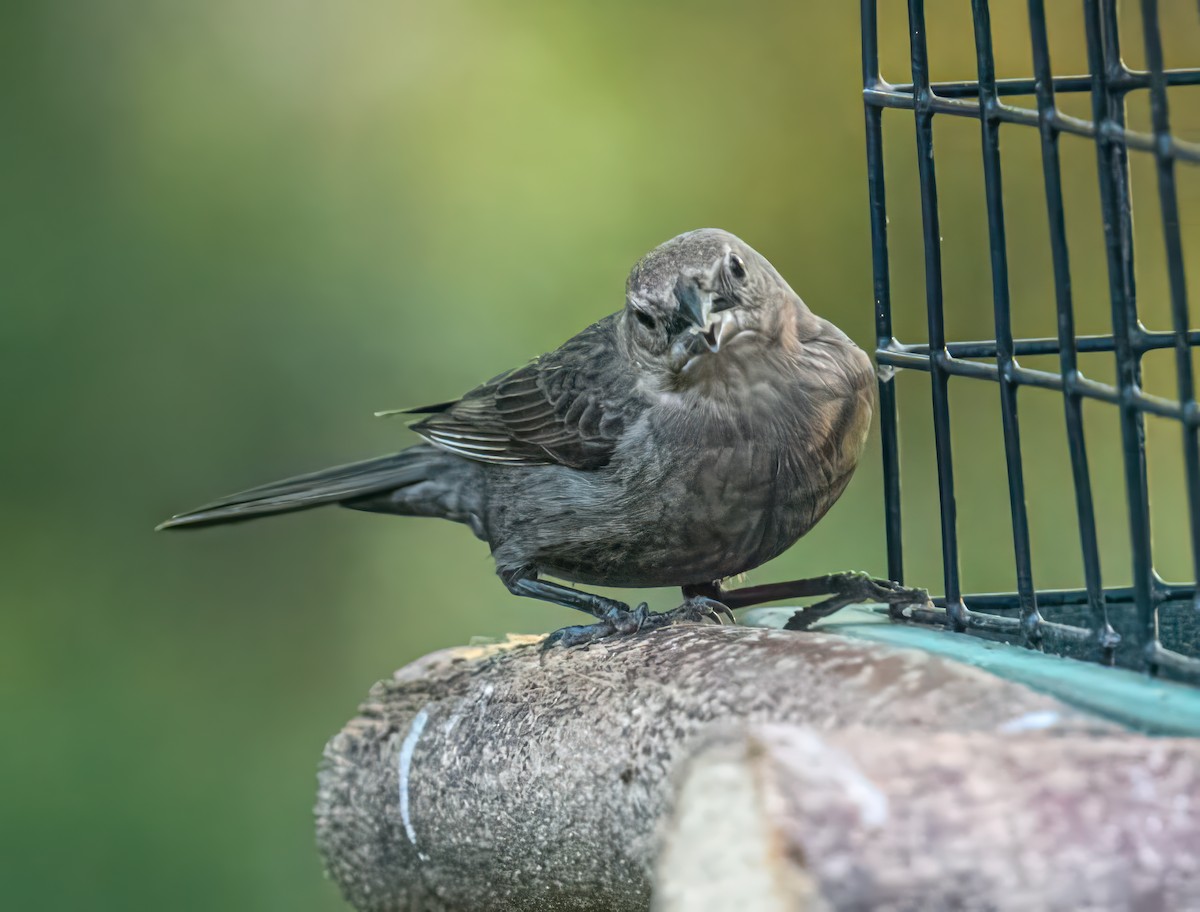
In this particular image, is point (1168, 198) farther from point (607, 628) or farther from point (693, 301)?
point (607, 628)

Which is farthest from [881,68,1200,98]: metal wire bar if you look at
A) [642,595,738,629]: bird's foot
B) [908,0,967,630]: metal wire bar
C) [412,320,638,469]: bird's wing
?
[642,595,738,629]: bird's foot

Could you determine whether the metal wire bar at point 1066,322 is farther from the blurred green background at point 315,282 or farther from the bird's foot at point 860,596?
the blurred green background at point 315,282

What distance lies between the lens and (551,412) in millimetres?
4051

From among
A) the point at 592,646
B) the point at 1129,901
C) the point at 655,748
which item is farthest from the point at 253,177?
the point at 1129,901

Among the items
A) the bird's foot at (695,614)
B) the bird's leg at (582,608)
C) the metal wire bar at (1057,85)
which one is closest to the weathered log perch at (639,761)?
the bird's leg at (582,608)

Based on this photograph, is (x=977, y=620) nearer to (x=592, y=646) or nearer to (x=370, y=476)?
(x=592, y=646)

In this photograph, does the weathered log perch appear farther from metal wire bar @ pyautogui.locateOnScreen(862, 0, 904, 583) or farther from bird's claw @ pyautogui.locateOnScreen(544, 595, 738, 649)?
metal wire bar @ pyautogui.locateOnScreen(862, 0, 904, 583)

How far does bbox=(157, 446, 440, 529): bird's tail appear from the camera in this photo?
4543 mm

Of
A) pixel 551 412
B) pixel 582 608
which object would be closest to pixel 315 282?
pixel 551 412

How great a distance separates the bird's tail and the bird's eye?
132 cm

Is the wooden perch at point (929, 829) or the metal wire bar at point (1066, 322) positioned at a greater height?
the metal wire bar at point (1066, 322)

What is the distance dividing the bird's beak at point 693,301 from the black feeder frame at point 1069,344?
41 cm

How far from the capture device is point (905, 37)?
706 centimetres

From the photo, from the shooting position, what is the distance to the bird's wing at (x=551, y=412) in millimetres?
3822
